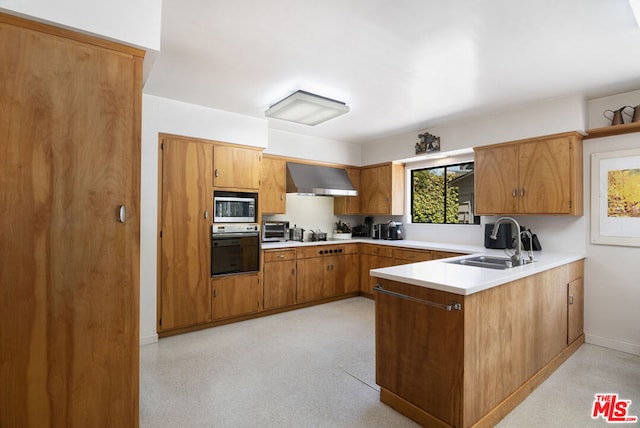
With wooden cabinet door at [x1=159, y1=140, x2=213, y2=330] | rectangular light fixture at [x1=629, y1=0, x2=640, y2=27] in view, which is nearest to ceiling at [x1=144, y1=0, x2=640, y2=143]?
rectangular light fixture at [x1=629, y1=0, x2=640, y2=27]

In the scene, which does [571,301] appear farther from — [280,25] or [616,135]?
[280,25]

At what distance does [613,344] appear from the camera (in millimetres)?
3318

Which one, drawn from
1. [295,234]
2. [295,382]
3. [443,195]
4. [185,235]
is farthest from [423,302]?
[443,195]

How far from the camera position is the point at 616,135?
10.9 ft

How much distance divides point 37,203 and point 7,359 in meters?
0.70

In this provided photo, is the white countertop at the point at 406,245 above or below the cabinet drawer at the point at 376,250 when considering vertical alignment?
above

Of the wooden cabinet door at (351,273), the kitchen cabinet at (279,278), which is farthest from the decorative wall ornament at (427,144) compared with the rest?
the kitchen cabinet at (279,278)

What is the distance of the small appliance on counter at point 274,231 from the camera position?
15.7 ft

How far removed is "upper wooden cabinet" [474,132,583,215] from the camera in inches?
132

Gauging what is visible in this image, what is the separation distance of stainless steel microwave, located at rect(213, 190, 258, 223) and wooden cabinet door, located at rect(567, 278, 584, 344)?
358cm

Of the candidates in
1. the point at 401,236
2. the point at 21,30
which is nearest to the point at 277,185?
the point at 401,236

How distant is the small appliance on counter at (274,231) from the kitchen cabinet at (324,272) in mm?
447

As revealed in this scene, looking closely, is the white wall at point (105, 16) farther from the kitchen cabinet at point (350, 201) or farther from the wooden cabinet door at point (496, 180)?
the kitchen cabinet at point (350, 201)

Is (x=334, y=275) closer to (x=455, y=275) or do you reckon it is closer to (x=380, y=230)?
(x=380, y=230)
